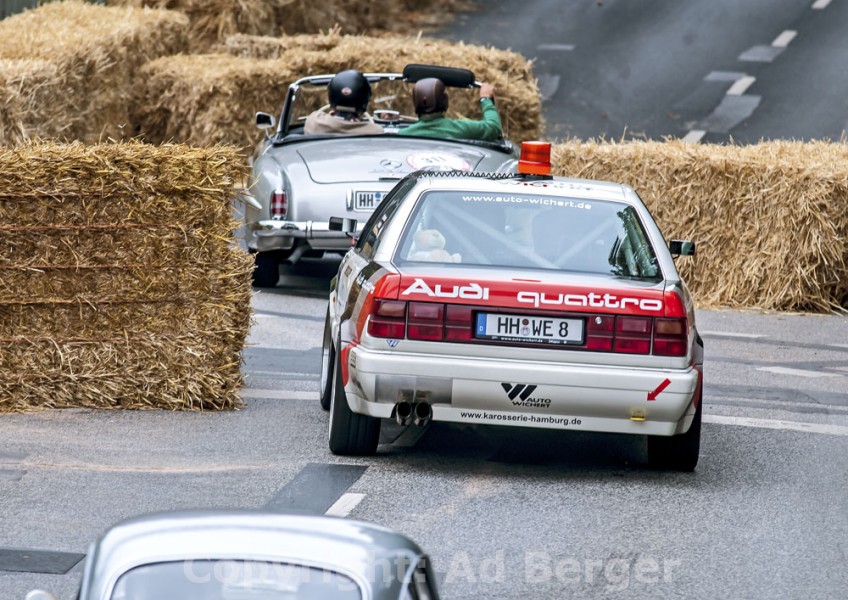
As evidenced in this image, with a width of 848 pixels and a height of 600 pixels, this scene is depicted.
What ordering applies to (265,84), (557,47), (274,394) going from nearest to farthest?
1. (274,394)
2. (265,84)
3. (557,47)

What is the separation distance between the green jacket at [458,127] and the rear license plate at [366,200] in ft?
4.42

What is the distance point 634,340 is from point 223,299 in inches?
113

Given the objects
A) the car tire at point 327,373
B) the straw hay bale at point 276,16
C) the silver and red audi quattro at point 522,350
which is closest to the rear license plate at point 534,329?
the silver and red audi quattro at point 522,350

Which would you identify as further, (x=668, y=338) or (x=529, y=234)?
(x=529, y=234)

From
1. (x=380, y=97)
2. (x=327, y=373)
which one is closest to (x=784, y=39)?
(x=380, y=97)

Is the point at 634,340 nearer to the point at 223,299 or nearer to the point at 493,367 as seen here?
the point at 493,367

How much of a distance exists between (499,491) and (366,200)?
6.21m

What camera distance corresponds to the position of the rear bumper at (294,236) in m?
13.4

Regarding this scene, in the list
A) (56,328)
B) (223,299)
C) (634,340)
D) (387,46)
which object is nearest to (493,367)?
(634,340)

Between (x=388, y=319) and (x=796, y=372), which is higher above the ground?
(x=388, y=319)

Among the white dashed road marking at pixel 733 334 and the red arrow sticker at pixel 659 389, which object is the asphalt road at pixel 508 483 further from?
the red arrow sticker at pixel 659 389

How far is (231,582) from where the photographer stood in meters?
3.73

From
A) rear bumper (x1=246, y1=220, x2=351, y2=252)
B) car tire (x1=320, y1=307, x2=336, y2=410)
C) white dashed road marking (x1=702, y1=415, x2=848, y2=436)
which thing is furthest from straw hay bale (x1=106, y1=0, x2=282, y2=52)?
white dashed road marking (x1=702, y1=415, x2=848, y2=436)

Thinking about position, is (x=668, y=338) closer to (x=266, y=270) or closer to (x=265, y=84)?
(x=266, y=270)
